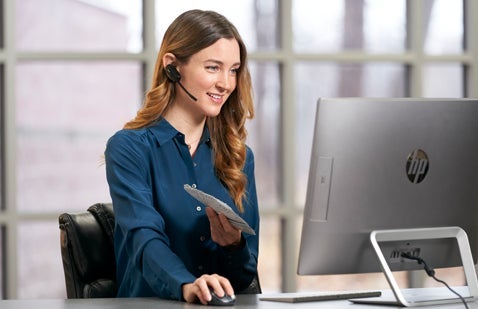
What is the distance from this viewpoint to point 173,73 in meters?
2.67

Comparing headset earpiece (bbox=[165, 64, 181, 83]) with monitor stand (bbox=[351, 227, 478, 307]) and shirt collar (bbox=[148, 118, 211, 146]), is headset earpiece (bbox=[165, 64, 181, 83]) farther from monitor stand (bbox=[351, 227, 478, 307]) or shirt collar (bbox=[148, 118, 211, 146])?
monitor stand (bbox=[351, 227, 478, 307])

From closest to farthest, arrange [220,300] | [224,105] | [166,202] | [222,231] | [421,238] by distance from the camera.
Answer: [220,300] < [421,238] < [222,231] < [166,202] < [224,105]

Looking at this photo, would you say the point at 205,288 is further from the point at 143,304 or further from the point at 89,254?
the point at 89,254

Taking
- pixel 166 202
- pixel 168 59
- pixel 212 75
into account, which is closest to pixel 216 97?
pixel 212 75

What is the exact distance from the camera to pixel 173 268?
2297 mm

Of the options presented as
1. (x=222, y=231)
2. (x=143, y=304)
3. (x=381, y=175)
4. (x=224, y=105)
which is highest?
(x=224, y=105)

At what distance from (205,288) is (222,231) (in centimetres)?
34

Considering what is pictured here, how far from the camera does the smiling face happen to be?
103 inches

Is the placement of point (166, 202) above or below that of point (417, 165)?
below

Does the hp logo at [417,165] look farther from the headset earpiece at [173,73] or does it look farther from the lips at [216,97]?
the headset earpiece at [173,73]

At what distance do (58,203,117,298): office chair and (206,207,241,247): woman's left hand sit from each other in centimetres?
38

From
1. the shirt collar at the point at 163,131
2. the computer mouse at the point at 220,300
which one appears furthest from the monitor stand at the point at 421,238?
the shirt collar at the point at 163,131

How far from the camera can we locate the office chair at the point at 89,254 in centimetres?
260

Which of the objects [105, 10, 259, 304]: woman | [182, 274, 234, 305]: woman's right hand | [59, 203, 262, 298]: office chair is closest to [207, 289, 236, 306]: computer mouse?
[182, 274, 234, 305]: woman's right hand
